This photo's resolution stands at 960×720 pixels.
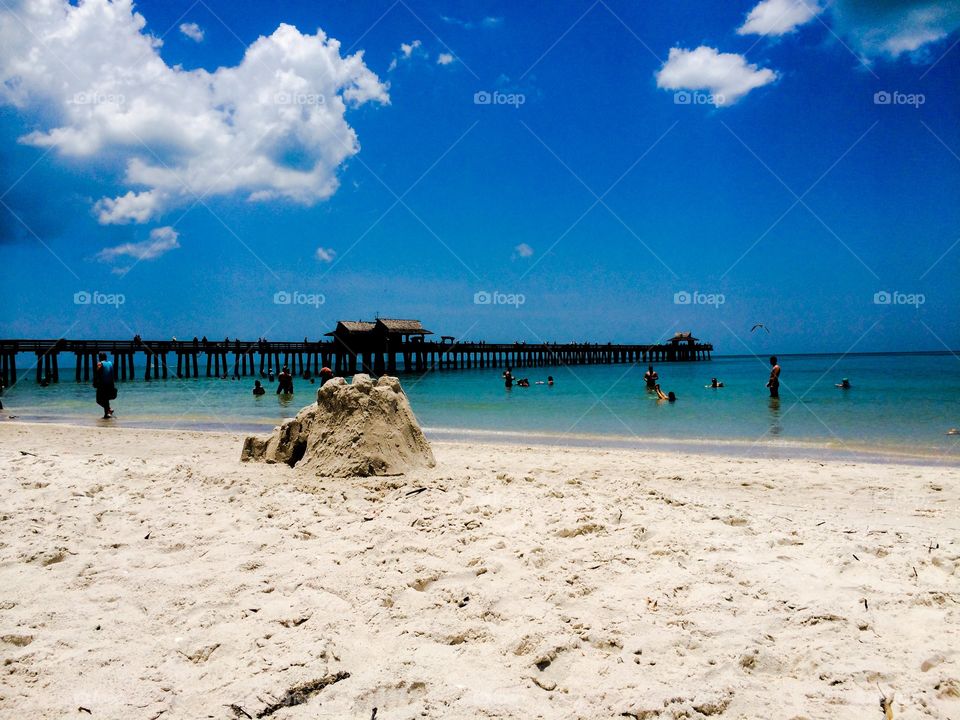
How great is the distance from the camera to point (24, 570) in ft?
12.0

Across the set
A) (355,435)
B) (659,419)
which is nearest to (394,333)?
(659,419)

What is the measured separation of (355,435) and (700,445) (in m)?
8.34

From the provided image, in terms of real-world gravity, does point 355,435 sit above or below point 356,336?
below

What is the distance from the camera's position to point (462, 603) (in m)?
3.34

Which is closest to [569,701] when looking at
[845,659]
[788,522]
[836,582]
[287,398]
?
[845,659]

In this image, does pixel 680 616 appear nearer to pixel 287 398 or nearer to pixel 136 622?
pixel 136 622

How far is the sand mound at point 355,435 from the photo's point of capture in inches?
246

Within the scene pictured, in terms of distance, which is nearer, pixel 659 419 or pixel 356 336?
pixel 659 419

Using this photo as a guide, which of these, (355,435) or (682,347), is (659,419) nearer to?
(355,435)

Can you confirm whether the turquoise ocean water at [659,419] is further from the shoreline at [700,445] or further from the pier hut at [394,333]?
the pier hut at [394,333]

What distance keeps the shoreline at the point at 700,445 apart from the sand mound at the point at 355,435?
17.9ft

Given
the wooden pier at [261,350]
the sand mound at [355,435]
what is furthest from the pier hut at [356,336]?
the sand mound at [355,435]

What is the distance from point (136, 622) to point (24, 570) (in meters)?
1.23

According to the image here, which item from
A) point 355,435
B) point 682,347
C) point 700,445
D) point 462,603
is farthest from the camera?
point 682,347
